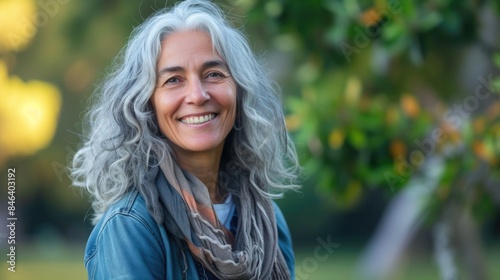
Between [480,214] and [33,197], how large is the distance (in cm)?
545

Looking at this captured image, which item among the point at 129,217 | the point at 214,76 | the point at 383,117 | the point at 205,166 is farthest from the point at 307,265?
the point at 129,217

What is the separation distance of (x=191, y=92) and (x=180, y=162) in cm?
19

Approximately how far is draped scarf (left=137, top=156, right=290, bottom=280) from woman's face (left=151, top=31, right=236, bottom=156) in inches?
3.6

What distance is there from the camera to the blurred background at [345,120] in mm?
4258

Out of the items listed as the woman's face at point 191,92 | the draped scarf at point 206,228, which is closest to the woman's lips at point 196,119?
Answer: the woman's face at point 191,92

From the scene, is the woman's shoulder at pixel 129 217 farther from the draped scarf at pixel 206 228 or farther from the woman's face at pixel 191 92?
the woman's face at pixel 191 92

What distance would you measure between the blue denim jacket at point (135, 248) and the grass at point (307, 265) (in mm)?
5129

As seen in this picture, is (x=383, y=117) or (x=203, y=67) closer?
(x=203, y=67)

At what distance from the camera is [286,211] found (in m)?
9.63

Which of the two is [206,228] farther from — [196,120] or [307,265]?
[307,265]

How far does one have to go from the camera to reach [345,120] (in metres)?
4.30

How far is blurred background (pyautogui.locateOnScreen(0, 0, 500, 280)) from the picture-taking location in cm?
426

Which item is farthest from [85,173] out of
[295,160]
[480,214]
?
[480,214]

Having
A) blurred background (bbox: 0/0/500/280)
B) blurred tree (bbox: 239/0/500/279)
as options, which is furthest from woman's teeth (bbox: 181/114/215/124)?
blurred tree (bbox: 239/0/500/279)
